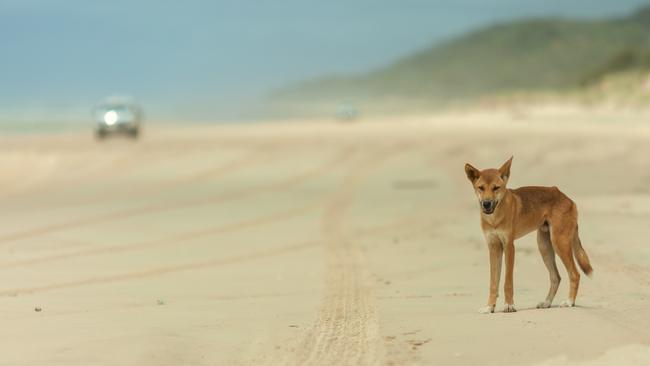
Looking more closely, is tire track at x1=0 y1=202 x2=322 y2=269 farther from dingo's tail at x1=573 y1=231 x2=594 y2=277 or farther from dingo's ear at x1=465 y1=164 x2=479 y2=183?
dingo's tail at x1=573 y1=231 x2=594 y2=277

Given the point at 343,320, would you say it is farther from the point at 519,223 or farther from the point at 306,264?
the point at 306,264

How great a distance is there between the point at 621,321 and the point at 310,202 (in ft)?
46.7

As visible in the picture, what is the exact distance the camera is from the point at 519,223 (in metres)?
9.73

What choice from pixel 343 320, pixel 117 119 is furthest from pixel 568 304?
pixel 117 119

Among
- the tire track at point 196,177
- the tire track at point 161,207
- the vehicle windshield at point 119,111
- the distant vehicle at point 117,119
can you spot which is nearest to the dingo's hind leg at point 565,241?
the tire track at point 161,207

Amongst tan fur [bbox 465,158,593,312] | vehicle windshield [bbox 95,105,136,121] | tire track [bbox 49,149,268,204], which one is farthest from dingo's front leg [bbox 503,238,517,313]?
vehicle windshield [bbox 95,105,136,121]

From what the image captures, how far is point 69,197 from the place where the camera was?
1016 inches

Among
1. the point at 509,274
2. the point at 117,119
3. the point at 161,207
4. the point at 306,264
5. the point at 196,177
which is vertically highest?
the point at 117,119

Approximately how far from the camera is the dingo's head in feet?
30.6

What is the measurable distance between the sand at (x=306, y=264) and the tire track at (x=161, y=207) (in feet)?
0.21

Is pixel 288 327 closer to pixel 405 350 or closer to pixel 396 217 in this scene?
pixel 405 350

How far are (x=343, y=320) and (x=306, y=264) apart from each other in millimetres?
4348

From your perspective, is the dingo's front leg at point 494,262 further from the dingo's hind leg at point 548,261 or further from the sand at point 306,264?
the dingo's hind leg at point 548,261

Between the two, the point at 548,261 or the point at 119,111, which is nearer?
the point at 548,261
